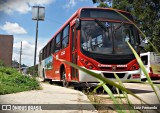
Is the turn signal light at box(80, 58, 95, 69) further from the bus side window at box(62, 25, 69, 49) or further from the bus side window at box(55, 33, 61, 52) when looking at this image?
the bus side window at box(55, 33, 61, 52)

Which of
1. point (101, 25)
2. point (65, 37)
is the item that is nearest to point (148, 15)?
point (65, 37)

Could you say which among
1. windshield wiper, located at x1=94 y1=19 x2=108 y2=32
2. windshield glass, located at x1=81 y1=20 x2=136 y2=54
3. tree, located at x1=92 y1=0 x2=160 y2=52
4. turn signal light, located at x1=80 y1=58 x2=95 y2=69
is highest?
tree, located at x1=92 y1=0 x2=160 y2=52

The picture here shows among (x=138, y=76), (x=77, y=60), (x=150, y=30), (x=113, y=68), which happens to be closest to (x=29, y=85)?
(x=77, y=60)

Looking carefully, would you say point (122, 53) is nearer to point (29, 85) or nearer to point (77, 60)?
point (77, 60)

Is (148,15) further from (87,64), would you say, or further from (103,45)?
(87,64)

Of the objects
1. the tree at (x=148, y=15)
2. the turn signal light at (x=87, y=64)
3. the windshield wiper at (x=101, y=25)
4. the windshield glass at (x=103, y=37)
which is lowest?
the turn signal light at (x=87, y=64)

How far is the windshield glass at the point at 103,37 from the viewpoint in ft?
33.4

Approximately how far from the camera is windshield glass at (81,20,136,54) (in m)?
10.2

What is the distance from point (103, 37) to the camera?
10266 millimetres

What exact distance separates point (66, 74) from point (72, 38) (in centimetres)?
149

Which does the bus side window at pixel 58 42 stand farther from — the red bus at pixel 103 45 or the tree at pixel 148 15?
the tree at pixel 148 15

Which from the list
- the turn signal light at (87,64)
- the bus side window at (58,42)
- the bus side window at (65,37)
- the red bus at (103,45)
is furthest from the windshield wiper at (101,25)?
the bus side window at (58,42)

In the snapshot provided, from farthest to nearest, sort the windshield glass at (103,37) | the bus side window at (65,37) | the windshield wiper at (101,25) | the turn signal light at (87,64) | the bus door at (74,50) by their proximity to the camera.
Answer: the bus side window at (65,37)
the bus door at (74,50)
the windshield wiper at (101,25)
the windshield glass at (103,37)
the turn signal light at (87,64)

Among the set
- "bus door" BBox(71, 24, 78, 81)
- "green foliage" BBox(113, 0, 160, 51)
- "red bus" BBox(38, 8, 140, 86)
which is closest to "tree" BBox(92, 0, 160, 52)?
"green foliage" BBox(113, 0, 160, 51)
